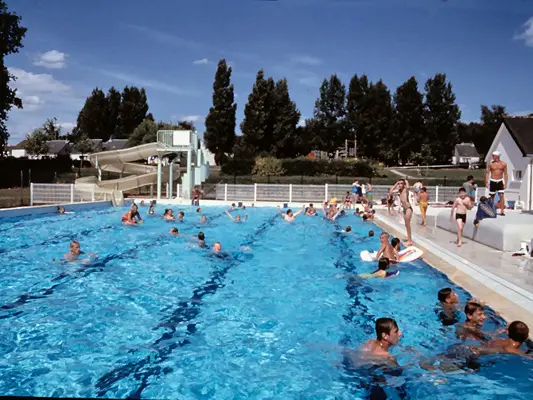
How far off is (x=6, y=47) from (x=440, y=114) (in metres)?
52.1

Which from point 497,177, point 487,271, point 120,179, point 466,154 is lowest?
point 487,271

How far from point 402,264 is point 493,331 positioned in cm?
418

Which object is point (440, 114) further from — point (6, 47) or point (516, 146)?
point (6, 47)

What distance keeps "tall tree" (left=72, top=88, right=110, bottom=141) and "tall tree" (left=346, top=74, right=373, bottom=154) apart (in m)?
49.7

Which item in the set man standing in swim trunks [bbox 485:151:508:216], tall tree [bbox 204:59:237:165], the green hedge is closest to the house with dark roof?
tall tree [bbox 204:59:237:165]

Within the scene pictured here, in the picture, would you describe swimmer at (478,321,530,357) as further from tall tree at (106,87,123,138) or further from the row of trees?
tall tree at (106,87,123,138)

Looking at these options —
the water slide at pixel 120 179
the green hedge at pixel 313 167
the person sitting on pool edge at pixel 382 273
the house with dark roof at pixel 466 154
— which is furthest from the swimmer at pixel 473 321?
the house with dark roof at pixel 466 154

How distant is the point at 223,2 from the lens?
1229 centimetres

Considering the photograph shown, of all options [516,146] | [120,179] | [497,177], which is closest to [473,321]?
[497,177]

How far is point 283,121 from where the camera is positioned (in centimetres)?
4984

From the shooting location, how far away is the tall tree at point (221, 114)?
170ft

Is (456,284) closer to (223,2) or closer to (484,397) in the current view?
(484,397)

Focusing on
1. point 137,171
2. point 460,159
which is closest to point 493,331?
point 137,171

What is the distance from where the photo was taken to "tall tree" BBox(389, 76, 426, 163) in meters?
61.2
